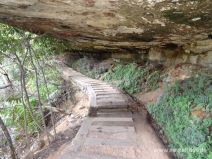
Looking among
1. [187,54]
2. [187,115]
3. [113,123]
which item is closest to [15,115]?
[113,123]

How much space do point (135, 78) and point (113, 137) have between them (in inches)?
173

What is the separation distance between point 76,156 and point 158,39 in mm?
3992

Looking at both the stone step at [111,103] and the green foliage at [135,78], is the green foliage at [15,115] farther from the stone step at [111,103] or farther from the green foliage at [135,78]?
the green foliage at [135,78]

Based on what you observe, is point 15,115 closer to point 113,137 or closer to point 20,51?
point 20,51

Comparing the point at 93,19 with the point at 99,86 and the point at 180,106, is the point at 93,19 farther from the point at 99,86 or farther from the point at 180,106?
the point at 99,86

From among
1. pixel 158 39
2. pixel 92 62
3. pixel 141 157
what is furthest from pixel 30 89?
pixel 141 157

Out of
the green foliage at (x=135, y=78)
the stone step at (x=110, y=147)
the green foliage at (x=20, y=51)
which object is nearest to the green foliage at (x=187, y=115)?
the stone step at (x=110, y=147)

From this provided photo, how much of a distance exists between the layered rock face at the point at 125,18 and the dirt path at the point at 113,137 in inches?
97.8

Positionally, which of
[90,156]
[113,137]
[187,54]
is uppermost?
[187,54]

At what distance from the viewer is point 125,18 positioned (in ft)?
17.2

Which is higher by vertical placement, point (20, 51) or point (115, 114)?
point (20, 51)

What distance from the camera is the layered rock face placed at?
14.3ft

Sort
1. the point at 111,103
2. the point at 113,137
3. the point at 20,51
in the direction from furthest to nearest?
the point at 111,103
the point at 20,51
the point at 113,137

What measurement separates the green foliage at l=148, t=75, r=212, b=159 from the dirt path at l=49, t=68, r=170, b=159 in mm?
440
